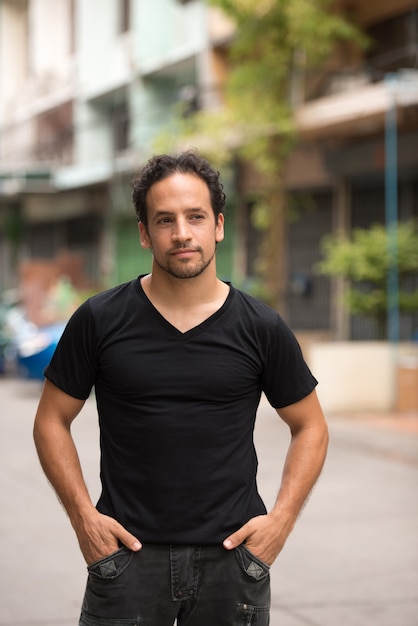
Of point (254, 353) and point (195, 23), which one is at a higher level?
point (195, 23)

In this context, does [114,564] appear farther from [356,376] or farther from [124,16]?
[124,16]

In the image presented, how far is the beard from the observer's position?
2.92 metres

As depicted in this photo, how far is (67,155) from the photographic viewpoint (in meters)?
33.4

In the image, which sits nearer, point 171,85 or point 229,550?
point 229,550

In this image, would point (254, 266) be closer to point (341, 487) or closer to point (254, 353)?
point (341, 487)

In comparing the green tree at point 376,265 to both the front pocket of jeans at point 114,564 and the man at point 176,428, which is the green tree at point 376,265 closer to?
the man at point 176,428

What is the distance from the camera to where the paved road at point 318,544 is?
18.9 feet

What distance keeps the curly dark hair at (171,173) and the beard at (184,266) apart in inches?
5.9

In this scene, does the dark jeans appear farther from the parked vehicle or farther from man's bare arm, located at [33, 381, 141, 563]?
the parked vehicle

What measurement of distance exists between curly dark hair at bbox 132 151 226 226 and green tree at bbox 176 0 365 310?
53.7 feet

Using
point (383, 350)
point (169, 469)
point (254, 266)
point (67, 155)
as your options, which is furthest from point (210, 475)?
point (67, 155)

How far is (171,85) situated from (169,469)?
26.7m

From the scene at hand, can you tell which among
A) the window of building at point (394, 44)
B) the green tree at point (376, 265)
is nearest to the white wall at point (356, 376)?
the green tree at point (376, 265)

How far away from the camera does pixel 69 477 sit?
9.74ft
